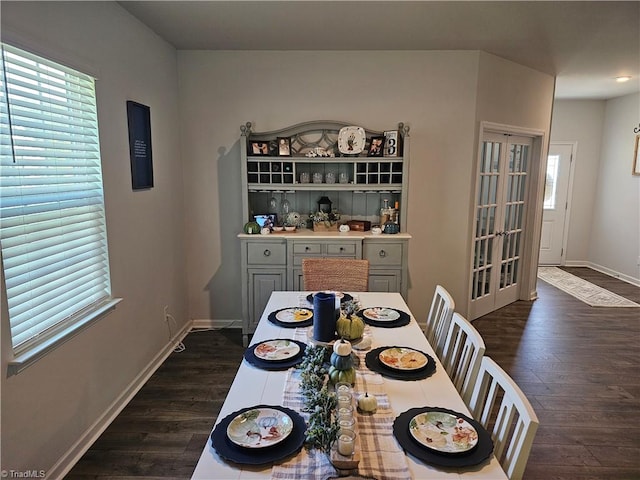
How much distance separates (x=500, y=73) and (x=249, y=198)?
2.67 metres

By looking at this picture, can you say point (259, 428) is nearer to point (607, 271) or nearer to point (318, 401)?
point (318, 401)

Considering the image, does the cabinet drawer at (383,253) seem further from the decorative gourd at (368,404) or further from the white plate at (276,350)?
the decorative gourd at (368,404)

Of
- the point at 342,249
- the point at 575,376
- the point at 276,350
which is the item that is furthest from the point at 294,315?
the point at 575,376

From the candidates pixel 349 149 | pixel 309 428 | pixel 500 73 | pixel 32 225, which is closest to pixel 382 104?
pixel 349 149

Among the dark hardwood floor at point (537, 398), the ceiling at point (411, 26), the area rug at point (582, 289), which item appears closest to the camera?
the dark hardwood floor at point (537, 398)

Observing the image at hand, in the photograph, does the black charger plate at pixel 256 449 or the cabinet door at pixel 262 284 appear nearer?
the black charger plate at pixel 256 449

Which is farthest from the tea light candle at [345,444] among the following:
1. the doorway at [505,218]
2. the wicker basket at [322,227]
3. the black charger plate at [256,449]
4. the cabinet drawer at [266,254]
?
the doorway at [505,218]

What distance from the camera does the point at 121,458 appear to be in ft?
7.38

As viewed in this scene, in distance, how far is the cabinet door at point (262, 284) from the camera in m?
3.60

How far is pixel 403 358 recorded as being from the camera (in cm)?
173

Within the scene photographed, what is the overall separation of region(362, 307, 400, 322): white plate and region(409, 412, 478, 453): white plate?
2.74ft

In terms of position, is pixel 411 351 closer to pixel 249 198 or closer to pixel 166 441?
→ pixel 166 441

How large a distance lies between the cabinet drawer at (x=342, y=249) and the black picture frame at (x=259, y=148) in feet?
3.28

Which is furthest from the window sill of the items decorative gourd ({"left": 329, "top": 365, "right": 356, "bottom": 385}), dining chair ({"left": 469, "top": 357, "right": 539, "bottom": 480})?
dining chair ({"left": 469, "top": 357, "right": 539, "bottom": 480})
